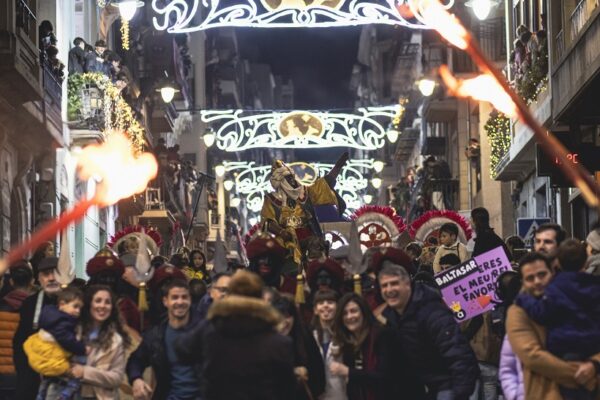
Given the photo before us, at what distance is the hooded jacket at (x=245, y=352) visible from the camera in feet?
35.6

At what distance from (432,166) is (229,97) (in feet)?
185

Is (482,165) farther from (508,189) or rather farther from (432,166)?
(432,166)

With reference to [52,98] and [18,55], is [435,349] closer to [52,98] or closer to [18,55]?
[18,55]

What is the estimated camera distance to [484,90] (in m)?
39.5

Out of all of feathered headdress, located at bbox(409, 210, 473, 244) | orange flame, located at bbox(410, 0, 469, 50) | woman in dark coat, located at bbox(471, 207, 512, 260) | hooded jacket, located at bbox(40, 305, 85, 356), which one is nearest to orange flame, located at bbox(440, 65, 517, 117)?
feathered headdress, located at bbox(409, 210, 473, 244)

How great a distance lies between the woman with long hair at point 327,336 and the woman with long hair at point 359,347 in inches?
4.5

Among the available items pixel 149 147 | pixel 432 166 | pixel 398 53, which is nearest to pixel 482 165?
pixel 432 166

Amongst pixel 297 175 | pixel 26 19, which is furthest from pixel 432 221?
pixel 297 175

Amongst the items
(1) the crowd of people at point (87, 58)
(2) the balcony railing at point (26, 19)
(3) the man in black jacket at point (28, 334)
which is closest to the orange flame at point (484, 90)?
(2) the balcony railing at point (26, 19)

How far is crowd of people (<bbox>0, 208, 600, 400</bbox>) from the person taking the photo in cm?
1107

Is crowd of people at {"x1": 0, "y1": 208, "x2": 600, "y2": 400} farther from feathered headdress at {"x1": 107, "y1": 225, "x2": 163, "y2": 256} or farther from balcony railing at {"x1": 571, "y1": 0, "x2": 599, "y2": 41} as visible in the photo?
balcony railing at {"x1": 571, "y1": 0, "x2": 599, "y2": 41}

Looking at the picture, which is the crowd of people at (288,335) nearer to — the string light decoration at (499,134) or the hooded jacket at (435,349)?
the hooded jacket at (435,349)

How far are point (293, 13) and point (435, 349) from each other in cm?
1474

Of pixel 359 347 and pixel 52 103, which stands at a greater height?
pixel 52 103
